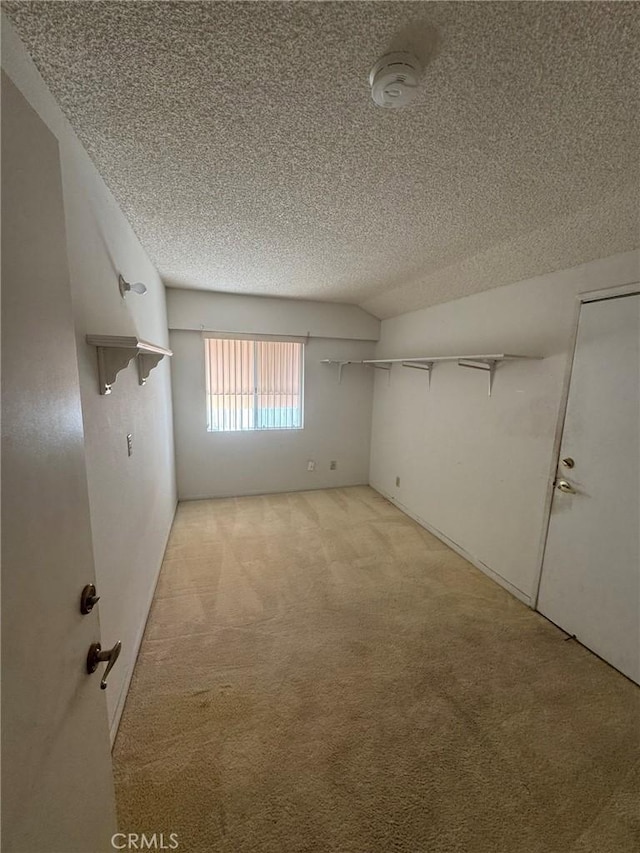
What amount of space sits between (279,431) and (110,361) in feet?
9.33

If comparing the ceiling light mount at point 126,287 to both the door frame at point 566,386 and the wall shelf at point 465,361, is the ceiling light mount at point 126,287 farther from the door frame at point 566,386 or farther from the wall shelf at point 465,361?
the door frame at point 566,386

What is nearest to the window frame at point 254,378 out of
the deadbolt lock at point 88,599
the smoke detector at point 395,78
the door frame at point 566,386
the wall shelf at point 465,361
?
the wall shelf at point 465,361

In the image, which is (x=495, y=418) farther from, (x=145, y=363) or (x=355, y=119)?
(x=145, y=363)

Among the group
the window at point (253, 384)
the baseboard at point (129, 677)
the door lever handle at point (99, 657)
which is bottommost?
the baseboard at point (129, 677)

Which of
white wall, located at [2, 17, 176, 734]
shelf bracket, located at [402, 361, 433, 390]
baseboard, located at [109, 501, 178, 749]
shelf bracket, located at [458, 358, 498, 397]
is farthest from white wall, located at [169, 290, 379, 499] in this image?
shelf bracket, located at [458, 358, 498, 397]

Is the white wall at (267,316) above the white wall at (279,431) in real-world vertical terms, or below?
above

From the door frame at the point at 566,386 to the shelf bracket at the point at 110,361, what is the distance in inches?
94.5

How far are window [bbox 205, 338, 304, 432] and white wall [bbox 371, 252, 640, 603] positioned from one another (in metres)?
1.40

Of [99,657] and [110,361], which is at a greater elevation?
[110,361]

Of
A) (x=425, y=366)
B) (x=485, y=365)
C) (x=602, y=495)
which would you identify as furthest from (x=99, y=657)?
(x=425, y=366)

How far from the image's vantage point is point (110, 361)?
136 cm

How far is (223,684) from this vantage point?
1.63 m

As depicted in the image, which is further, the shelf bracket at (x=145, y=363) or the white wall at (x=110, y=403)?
the shelf bracket at (x=145, y=363)

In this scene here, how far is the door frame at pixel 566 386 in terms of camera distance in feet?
5.73
